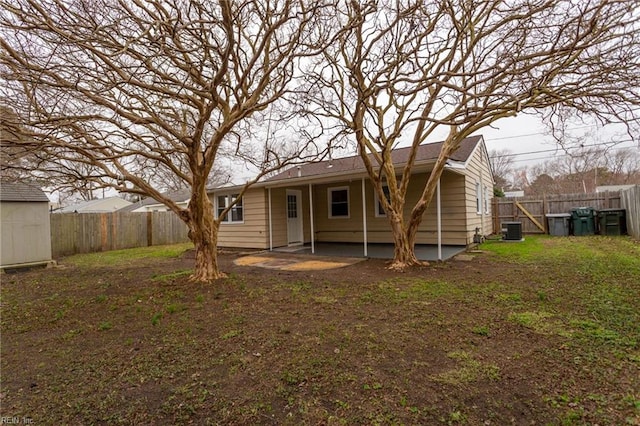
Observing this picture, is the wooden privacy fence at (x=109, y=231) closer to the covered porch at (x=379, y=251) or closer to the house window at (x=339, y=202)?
the covered porch at (x=379, y=251)

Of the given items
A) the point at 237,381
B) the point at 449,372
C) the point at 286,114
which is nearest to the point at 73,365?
the point at 237,381

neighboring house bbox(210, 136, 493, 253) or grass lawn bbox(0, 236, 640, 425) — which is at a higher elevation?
neighboring house bbox(210, 136, 493, 253)

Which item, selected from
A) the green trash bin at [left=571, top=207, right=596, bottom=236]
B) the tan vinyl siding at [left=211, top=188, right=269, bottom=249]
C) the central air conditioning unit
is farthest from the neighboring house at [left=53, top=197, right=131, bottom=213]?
the green trash bin at [left=571, top=207, right=596, bottom=236]

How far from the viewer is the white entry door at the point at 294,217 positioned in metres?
12.0

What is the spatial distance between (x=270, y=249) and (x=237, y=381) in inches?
344

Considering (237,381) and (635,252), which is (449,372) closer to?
(237,381)

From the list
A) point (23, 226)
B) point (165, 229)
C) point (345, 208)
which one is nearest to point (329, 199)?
point (345, 208)

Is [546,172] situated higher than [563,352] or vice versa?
[546,172]

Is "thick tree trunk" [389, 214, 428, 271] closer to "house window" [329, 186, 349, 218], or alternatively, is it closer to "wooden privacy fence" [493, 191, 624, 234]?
"house window" [329, 186, 349, 218]

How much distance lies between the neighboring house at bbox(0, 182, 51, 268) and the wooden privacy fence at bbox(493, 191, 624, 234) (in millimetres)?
16788

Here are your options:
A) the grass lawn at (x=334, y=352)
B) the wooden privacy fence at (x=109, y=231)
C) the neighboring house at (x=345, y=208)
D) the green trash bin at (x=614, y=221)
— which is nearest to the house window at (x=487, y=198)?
the neighboring house at (x=345, y=208)

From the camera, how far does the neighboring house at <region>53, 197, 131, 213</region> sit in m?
31.9

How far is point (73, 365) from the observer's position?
9.40ft

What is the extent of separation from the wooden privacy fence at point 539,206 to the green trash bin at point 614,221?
1301 mm
